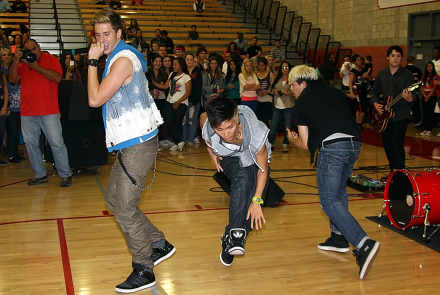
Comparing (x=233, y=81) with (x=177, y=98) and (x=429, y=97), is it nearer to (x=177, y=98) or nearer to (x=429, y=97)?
(x=177, y=98)

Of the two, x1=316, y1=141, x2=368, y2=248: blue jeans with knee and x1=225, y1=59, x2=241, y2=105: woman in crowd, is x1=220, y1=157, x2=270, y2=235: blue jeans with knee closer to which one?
x1=316, y1=141, x2=368, y2=248: blue jeans with knee

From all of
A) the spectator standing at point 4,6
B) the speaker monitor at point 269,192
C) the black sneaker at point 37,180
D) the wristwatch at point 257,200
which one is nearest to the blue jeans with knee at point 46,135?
the black sneaker at point 37,180

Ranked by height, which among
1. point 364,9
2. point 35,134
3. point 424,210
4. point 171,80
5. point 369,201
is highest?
point 364,9

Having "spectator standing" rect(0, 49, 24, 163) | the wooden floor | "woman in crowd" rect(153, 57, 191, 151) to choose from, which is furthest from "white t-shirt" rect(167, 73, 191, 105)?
the wooden floor

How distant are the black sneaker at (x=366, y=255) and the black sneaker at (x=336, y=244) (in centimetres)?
50

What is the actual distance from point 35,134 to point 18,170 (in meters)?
1.39

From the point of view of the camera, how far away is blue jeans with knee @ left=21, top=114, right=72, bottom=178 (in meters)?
5.50

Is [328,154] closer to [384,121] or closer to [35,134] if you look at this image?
[384,121]

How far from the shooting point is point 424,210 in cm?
363

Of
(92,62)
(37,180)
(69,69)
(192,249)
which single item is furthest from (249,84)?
(92,62)

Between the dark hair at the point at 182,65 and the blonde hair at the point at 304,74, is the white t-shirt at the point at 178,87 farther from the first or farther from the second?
the blonde hair at the point at 304,74

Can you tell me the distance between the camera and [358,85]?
10625 millimetres

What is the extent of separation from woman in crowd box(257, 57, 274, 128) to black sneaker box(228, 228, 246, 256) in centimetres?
539

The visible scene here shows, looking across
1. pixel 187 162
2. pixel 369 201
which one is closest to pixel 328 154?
pixel 369 201
